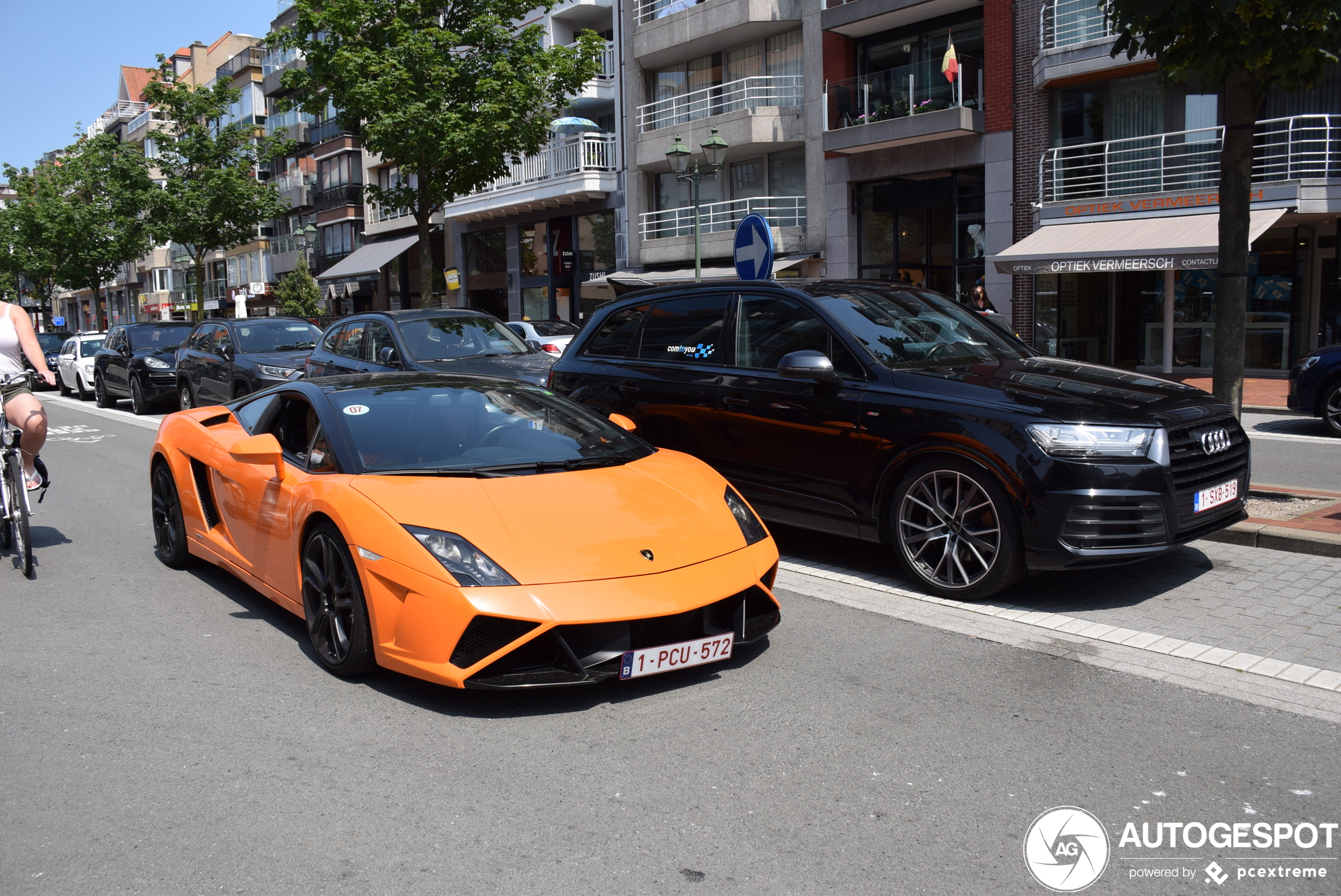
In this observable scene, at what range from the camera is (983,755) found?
367 centimetres

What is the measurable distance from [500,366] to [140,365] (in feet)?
37.4

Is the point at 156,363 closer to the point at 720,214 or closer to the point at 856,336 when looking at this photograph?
the point at 720,214

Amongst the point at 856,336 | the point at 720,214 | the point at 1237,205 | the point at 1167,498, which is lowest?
the point at 1167,498

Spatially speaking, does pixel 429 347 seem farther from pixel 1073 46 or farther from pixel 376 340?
pixel 1073 46

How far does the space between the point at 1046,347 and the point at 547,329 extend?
10562mm

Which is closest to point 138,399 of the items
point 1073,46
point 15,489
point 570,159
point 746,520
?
Answer: point 15,489

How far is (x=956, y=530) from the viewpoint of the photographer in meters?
5.66

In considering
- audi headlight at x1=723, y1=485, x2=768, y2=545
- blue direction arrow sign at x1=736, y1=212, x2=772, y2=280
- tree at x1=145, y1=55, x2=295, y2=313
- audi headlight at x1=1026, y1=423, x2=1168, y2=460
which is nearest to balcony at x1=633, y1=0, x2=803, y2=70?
tree at x1=145, y1=55, x2=295, y2=313

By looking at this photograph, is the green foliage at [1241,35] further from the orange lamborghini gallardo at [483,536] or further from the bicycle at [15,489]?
the bicycle at [15,489]

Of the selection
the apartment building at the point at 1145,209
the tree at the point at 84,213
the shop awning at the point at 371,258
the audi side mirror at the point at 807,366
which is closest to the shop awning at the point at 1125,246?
the apartment building at the point at 1145,209

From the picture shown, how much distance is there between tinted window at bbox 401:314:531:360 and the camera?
1182 centimetres

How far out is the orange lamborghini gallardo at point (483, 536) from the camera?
156 inches

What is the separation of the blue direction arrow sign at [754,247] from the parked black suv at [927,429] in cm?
441

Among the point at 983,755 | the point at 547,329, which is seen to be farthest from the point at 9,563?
the point at 547,329
